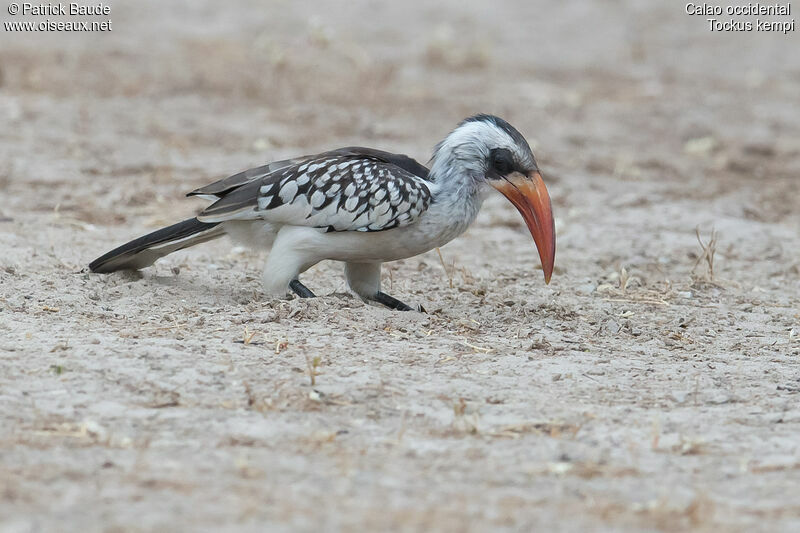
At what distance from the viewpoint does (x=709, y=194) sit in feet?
29.1

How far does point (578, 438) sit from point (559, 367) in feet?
2.58

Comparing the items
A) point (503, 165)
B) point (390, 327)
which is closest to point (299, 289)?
point (390, 327)

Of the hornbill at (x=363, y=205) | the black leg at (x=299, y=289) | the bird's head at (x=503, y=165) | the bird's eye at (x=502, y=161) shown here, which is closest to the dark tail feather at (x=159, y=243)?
the hornbill at (x=363, y=205)

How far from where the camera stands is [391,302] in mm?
5582

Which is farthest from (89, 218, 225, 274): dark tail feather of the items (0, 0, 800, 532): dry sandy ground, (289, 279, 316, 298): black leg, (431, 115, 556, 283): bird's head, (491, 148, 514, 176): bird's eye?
(491, 148, 514, 176): bird's eye

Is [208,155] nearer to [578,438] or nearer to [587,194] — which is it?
[587,194]

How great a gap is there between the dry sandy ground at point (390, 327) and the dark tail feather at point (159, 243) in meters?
0.11

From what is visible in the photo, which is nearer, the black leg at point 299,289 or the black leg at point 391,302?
the black leg at point 299,289

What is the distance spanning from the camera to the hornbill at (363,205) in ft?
17.1

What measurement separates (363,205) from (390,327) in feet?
1.93

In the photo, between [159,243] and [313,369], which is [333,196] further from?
[313,369]

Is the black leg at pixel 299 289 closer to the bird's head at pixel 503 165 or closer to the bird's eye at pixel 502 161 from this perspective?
the bird's head at pixel 503 165

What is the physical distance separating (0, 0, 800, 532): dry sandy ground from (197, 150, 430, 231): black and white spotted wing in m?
0.40

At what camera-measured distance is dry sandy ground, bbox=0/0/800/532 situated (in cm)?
333
